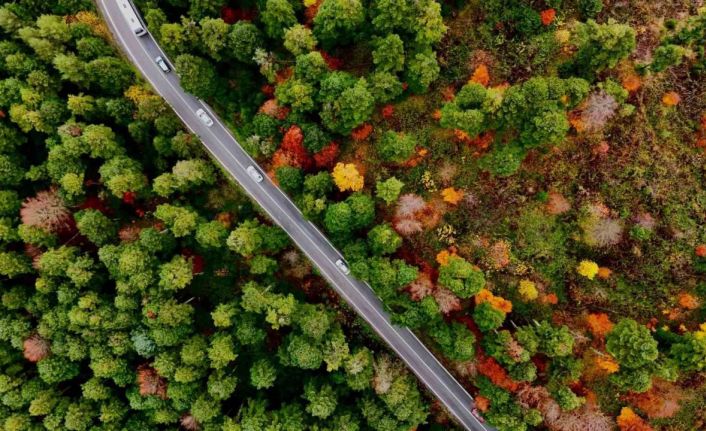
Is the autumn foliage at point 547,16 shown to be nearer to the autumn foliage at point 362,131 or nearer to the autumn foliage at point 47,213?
the autumn foliage at point 362,131

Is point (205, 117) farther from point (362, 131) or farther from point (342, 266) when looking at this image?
point (342, 266)

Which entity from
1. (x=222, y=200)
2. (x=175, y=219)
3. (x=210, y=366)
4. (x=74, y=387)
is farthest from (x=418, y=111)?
(x=74, y=387)

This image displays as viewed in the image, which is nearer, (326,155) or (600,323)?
(326,155)

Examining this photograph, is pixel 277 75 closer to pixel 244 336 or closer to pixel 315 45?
pixel 315 45

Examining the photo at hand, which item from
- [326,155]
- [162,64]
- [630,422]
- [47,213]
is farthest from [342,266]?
[630,422]

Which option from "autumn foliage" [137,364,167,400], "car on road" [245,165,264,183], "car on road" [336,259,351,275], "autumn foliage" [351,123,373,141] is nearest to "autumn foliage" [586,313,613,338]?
"car on road" [336,259,351,275]

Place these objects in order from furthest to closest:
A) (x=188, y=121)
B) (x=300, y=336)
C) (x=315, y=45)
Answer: (x=188, y=121)
(x=300, y=336)
(x=315, y=45)

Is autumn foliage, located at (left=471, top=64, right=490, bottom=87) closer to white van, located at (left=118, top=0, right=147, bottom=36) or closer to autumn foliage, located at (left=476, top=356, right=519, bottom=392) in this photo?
autumn foliage, located at (left=476, top=356, right=519, bottom=392)
